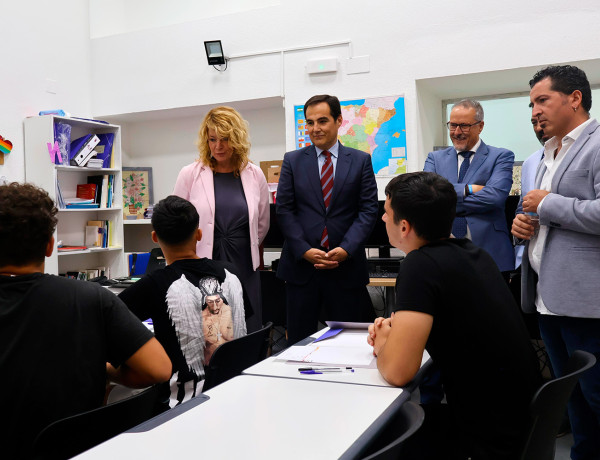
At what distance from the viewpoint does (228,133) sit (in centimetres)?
279

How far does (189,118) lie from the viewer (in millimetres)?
5797

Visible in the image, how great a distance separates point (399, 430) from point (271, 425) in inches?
10.6

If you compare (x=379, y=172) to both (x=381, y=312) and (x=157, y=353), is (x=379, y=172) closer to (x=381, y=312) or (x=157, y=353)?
(x=381, y=312)

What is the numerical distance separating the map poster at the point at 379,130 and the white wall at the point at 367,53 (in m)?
0.07

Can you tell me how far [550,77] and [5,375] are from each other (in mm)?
2109

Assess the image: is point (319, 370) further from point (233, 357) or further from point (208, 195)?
point (208, 195)

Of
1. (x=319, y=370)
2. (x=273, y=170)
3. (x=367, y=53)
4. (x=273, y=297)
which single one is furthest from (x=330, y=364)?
(x=273, y=170)

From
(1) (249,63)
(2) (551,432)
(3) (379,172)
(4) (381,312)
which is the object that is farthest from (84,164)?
(2) (551,432)

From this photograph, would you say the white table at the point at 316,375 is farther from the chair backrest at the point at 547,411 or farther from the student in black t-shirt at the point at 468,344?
the chair backrest at the point at 547,411

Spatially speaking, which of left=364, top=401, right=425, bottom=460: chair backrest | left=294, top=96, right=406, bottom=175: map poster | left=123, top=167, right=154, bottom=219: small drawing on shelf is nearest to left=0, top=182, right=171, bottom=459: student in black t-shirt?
left=364, top=401, right=425, bottom=460: chair backrest

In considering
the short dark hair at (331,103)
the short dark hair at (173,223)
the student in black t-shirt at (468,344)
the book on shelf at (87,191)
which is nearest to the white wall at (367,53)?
the book on shelf at (87,191)

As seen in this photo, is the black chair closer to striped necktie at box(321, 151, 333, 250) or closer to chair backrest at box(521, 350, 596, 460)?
striped necktie at box(321, 151, 333, 250)

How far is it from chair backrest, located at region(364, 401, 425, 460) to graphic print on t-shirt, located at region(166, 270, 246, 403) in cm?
77

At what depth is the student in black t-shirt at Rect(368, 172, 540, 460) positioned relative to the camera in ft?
4.69
